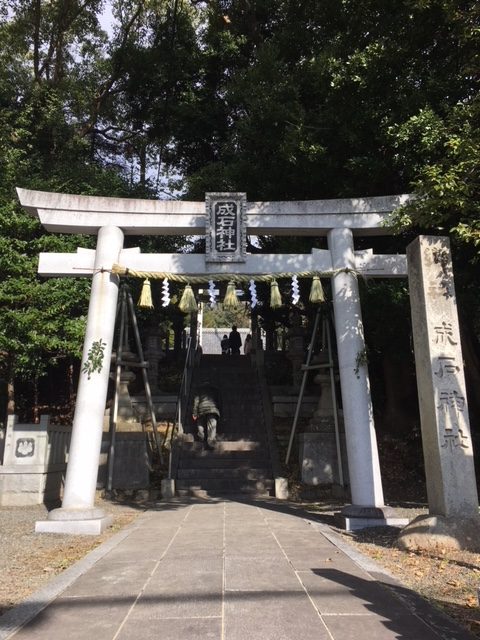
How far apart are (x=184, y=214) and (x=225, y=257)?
106 cm

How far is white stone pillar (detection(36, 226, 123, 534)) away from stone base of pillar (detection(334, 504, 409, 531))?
12.0 ft

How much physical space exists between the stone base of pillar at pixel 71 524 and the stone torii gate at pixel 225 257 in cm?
118

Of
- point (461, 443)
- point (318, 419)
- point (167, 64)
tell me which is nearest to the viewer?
point (461, 443)

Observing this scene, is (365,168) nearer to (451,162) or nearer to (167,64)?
(451,162)

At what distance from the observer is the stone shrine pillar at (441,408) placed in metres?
6.00

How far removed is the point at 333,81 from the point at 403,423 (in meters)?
8.74

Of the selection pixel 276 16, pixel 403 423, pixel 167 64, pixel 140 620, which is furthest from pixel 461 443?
pixel 167 64

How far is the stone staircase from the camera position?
37.1ft

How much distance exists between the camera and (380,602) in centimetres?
407

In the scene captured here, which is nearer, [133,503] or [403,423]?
[133,503]

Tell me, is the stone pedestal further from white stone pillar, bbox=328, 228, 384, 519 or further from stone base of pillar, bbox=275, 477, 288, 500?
white stone pillar, bbox=328, 228, 384, 519

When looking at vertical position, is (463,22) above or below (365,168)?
above

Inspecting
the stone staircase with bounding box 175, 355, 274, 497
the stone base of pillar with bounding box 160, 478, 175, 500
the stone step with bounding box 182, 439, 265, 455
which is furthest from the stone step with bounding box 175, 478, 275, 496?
the stone step with bounding box 182, 439, 265, 455

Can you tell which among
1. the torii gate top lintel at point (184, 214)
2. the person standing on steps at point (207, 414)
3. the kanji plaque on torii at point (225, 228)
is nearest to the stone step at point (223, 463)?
the person standing on steps at point (207, 414)
